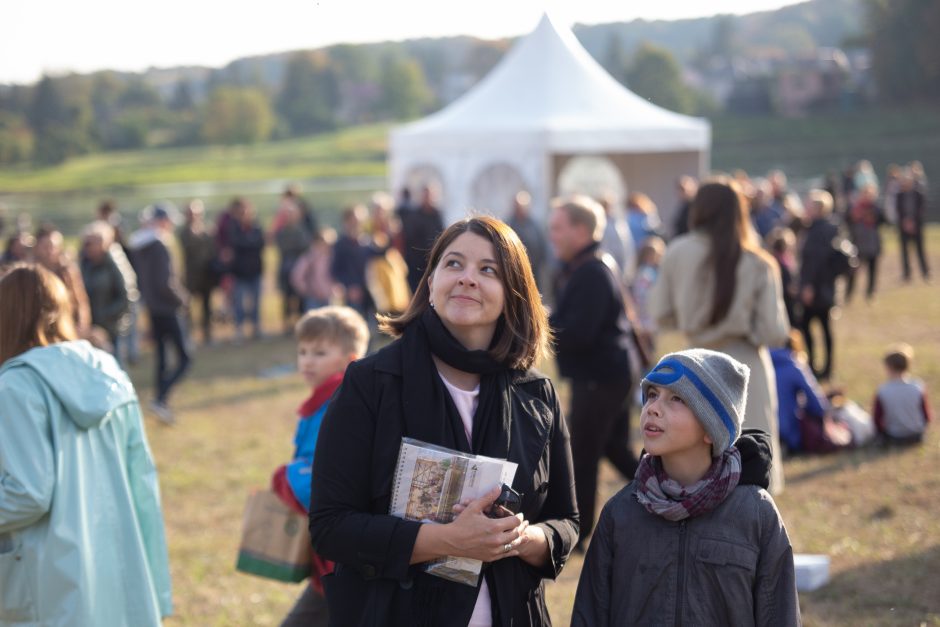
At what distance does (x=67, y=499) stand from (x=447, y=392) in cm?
130

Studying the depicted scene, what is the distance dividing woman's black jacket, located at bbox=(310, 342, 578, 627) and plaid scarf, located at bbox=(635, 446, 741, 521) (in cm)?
27

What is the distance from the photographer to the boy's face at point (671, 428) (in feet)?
8.14

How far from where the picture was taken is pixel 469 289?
8.25ft

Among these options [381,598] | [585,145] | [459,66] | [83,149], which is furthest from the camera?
[459,66]

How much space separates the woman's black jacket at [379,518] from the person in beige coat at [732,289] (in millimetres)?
2651

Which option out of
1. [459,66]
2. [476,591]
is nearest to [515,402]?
[476,591]

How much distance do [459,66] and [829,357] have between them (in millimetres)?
71105

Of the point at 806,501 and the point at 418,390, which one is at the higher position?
the point at 418,390

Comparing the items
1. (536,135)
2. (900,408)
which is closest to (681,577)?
(900,408)

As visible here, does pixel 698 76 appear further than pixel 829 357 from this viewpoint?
Yes

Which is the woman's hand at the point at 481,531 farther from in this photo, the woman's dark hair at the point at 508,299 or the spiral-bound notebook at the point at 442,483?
the woman's dark hair at the point at 508,299

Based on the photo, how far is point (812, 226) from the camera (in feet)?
33.2

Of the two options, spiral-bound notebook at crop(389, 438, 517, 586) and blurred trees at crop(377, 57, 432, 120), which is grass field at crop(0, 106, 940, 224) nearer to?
blurred trees at crop(377, 57, 432, 120)

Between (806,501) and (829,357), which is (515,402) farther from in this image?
(829,357)
